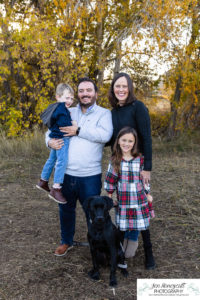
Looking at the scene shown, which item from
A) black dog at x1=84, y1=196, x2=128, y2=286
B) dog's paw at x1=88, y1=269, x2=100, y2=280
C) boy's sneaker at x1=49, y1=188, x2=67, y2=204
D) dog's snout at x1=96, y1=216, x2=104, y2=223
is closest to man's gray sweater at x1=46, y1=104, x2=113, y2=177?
boy's sneaker at x1=49, y1=188, x2=67, y2=204

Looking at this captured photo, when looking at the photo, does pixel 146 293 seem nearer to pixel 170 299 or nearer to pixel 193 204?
pixel 170 299

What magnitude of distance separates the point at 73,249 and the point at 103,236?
3.01 ft

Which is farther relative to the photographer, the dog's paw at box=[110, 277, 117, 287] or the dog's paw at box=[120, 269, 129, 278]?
the dog's paw at box=[120, 269, 129, 278]

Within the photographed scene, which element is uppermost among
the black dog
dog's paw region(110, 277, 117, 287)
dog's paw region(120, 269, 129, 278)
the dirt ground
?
the black dog

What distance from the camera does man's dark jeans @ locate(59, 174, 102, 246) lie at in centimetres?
290

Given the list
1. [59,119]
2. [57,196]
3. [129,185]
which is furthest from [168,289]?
[59,119]

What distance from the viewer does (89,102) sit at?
2836 mm

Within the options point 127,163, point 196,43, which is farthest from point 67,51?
point 127,163

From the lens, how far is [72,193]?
3.02 metres

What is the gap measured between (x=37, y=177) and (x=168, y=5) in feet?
17.3

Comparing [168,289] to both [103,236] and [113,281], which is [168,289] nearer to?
[113,281]

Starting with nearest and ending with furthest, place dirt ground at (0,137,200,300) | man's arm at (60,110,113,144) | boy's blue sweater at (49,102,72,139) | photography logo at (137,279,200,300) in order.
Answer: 1. photography logo at (137,279,200,300)
2. dirt ground at (0,137,200,300)
3. man's arm at (60,110,113,144)
4. boy's blue sweater at (49,102,72,139)

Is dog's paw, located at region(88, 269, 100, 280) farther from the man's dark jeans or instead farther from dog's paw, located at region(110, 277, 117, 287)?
the man's dark jeans

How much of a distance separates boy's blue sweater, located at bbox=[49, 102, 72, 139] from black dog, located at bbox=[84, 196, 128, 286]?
80 centimetres
